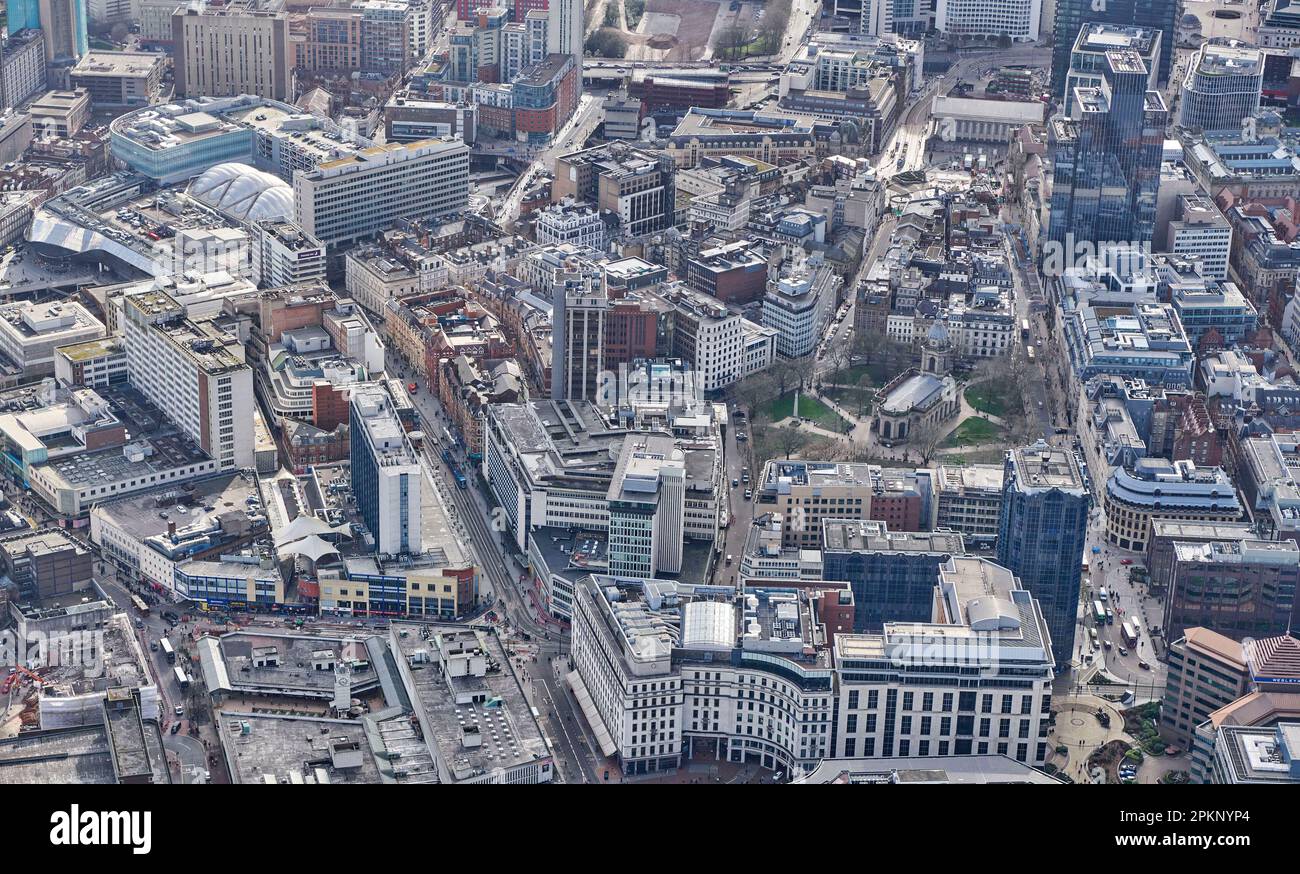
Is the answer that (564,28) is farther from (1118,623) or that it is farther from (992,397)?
(1118,623)

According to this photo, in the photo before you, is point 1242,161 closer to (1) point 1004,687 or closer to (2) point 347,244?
(2) point 347,244

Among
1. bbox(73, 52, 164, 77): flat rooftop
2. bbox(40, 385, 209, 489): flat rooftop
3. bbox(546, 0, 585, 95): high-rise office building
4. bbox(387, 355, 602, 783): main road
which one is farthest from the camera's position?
bbox(546, 0, 585, 95): high-rise office building

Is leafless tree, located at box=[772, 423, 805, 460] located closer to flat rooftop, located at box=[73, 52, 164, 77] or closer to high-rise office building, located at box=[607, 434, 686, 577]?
high-rise office building, located at box=[607, 434, 686, 577]

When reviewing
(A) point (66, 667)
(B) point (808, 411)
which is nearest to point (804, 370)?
(B) point (808, 411)

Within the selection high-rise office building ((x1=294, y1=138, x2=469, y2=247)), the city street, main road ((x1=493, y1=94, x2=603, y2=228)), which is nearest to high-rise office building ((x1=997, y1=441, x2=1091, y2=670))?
→ the city street

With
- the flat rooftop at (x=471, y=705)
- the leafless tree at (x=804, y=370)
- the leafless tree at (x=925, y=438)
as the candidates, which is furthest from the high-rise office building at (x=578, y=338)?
the flat rooftop at (x=471, y=705)

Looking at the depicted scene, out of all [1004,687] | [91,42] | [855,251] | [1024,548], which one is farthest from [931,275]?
[91,42]

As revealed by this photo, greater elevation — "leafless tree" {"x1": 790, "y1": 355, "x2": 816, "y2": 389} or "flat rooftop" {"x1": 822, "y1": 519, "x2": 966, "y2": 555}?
"leafless tree" {"x1": 790, "y1": 355, "x2": 816, "y2": 389}
